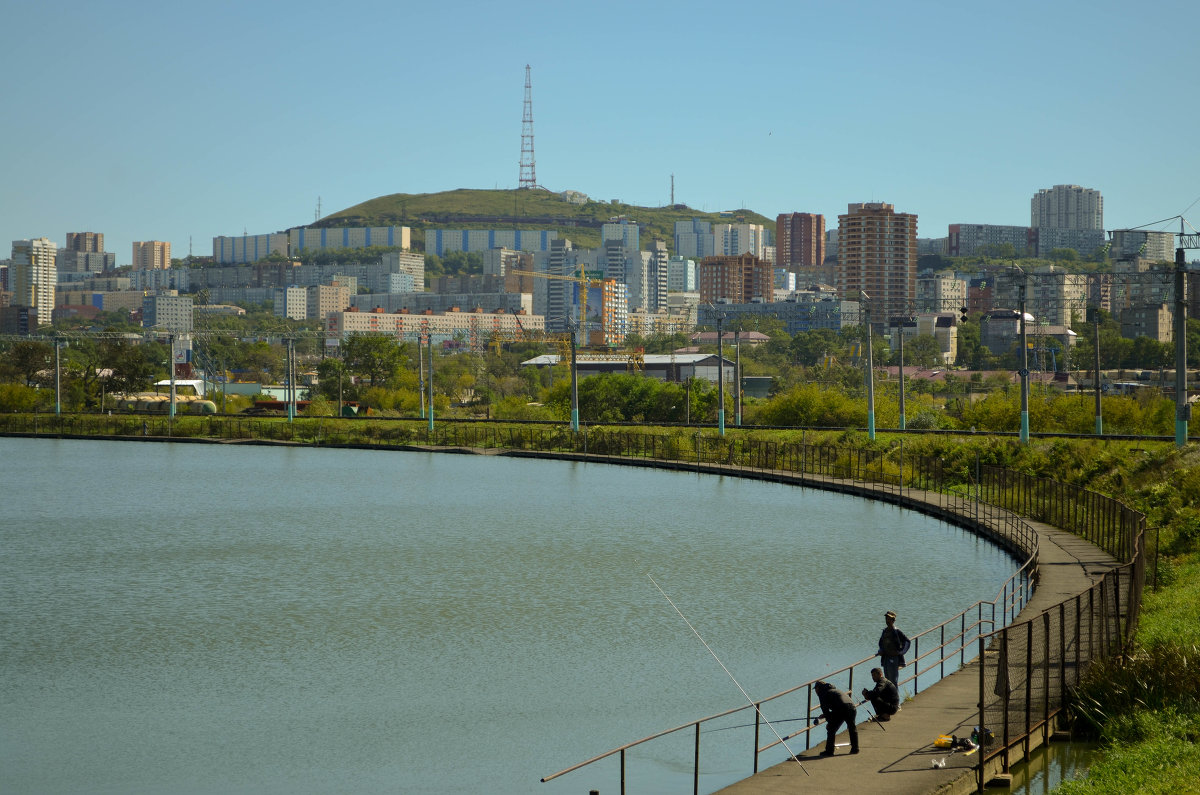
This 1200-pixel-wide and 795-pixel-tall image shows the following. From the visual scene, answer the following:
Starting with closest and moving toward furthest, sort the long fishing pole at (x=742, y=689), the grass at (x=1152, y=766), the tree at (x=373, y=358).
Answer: the grass at (x=1152, y=766)
the long fishing pole at (x=742, y=689)
the tree at (x=373, y=358)

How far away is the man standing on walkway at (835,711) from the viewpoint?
13.9 m

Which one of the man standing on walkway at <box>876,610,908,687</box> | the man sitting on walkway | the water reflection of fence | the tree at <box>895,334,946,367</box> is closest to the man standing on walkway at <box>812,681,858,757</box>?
the water reflection of fence

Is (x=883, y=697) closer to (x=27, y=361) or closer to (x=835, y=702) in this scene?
(x=835, y=702)

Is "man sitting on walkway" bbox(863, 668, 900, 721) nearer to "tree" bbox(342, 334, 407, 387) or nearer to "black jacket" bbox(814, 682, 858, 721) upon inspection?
"black jacket" bbox(814, 682, 858, 721)

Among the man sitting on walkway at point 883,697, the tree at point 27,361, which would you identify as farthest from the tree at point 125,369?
the man sitting on walkway at point 883,697

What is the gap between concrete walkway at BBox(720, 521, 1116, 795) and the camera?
1297 cm

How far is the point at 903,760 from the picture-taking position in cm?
1379

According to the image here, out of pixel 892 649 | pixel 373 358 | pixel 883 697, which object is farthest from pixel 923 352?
pixel 883 697

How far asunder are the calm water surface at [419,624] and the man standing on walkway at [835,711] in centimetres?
184

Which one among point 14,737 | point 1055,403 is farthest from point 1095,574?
point 1055,403

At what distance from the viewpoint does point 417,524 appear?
40250 mm

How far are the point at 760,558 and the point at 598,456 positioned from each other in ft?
99.1

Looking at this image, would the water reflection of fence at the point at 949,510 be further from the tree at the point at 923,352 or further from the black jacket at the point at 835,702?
the tree at the point at 923,352

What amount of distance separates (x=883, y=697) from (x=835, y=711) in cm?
172
